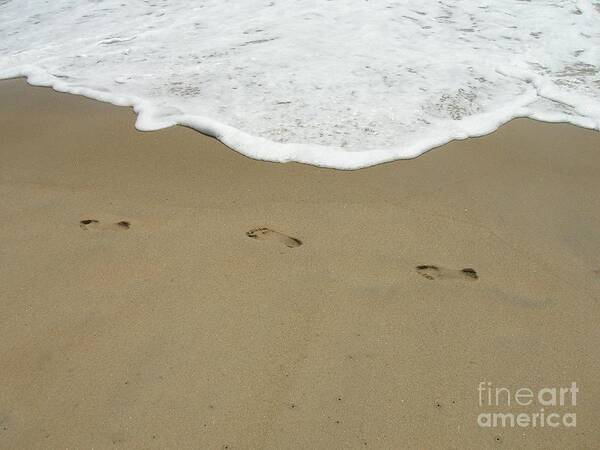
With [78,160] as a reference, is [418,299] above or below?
below

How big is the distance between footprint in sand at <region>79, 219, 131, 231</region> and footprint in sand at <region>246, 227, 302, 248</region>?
63cm

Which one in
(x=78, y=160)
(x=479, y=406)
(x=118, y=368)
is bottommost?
(x=479, y=406)

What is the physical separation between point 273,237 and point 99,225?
2.92 feet

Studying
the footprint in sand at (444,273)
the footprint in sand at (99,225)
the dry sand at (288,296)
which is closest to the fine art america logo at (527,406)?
the dry sand at (288,296)

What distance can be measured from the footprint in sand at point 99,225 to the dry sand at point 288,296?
0.4 inches

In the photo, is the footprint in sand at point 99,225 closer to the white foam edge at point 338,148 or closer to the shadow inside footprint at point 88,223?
the shadow inside footprint at point 88,223

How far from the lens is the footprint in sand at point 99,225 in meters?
2.37

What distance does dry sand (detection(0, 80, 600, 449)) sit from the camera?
5.16 ft

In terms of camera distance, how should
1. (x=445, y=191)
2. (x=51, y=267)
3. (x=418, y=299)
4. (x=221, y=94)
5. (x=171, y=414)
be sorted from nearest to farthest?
(x=171, y=414), (x=418, y=299), (x=51, y=267), (x=445, y=191), (x=221, y=94)

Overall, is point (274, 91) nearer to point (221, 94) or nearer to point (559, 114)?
Result: point (221, 94)

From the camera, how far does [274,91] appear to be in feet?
12.2

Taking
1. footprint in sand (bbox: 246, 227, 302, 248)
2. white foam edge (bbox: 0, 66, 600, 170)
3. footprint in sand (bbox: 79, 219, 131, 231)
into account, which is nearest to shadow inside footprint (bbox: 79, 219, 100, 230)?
footprint in sand (bbox: 79, 219, 131, 231)

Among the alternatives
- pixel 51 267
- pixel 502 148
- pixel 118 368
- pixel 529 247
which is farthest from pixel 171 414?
pixel 502 148

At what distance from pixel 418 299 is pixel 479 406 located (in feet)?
1.63
